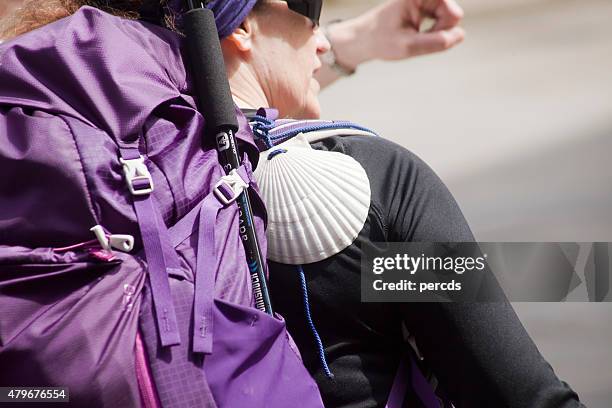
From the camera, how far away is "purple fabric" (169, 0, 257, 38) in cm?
192

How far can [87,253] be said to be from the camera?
4.91 ft

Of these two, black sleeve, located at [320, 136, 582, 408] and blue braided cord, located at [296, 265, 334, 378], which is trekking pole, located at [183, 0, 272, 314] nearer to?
blue braided cord, located at [296, 265, 334, 378]

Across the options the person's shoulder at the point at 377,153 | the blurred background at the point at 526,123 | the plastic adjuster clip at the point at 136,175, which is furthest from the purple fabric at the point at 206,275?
the blurred background at the point at 526,123

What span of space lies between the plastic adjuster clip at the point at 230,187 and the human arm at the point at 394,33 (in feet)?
5.44

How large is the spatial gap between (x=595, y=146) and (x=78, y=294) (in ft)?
16.6

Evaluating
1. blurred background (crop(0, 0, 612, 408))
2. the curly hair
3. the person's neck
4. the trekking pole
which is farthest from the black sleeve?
blurred background (crop(0, 0, 612, 408))

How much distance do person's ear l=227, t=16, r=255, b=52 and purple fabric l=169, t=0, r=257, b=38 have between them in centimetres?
4

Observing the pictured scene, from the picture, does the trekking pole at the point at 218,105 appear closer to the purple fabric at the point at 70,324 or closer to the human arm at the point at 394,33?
the purple fabric at the point at 70,324

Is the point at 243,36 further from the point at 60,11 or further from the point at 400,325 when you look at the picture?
the point at 400,325

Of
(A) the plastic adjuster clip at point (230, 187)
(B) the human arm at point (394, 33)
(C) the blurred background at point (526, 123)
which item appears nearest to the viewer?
(A) the plastic adjuster clip at point (230, 187)

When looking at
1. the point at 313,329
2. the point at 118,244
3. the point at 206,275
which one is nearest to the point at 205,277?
the point at 206,275

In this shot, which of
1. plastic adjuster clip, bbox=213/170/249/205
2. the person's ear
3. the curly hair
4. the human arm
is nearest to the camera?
plastic adjuster clip, bbox=213/170/249/205

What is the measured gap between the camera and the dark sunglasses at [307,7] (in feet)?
6.84

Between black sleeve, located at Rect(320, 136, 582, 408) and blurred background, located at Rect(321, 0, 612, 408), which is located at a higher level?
black sleeve, located at Rect(320, 136, 582, 408)
